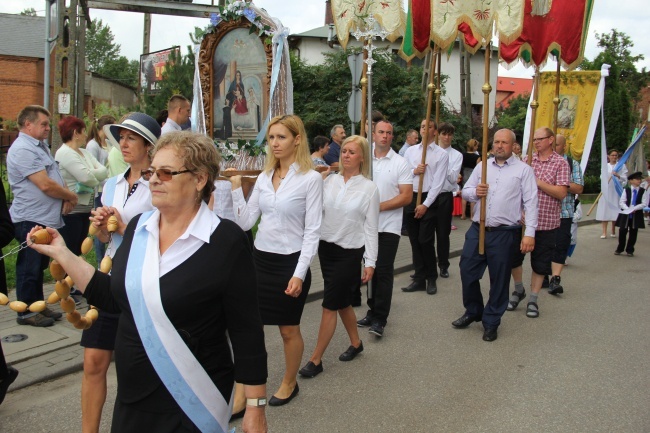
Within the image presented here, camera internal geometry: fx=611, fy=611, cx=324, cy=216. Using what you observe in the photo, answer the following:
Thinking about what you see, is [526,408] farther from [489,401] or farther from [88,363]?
[88,363]

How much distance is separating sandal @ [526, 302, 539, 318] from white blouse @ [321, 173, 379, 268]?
2721 millimetres

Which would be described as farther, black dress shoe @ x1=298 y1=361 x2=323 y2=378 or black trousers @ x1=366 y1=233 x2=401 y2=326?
black trousers @ x1=366 y1=233 x2=401 y2=326

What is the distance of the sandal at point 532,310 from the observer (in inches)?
271

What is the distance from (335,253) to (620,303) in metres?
4.58

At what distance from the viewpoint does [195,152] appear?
233 cm

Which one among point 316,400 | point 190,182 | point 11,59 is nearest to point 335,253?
point 316,400

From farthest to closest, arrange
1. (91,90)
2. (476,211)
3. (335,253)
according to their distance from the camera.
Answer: (91,90) → (476,211) → (335,253)

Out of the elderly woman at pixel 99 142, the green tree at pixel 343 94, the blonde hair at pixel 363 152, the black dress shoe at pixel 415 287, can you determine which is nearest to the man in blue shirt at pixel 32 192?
the elderly woman at pixel 99 142

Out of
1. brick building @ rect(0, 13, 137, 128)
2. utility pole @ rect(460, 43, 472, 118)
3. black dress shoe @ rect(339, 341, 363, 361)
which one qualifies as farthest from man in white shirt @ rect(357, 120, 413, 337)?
brick building @ rect(0, 13, 137, 128)

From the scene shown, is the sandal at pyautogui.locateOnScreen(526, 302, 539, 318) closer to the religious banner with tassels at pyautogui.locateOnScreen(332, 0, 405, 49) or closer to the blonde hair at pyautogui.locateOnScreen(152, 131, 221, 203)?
the religious banner with tassels at pyautogui.locateOnScreen(332, 0, 405, 49)

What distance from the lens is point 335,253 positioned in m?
4.87

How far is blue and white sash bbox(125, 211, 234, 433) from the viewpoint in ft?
7.04

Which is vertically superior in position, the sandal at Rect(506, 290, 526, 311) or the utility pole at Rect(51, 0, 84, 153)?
the utility pole at Rect(51, 0, 84, 153)

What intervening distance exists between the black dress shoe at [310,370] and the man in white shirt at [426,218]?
3.19 meters
